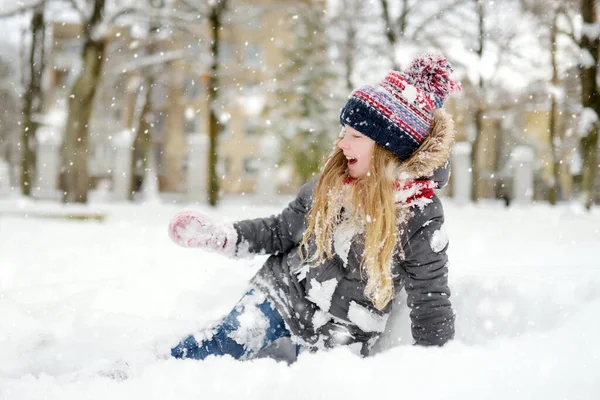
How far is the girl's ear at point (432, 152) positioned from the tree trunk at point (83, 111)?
11088 millimetres

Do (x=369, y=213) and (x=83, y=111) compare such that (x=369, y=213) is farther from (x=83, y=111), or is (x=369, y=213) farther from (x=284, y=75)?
(x=284, y=75)

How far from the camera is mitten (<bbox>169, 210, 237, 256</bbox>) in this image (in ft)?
7.80

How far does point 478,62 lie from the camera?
15.0 metres

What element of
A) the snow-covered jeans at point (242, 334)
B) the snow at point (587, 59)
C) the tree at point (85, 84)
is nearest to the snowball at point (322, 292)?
the snow-covered jeans at point (242, 334)

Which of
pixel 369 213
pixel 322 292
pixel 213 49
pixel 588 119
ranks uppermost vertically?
pixel 213 49

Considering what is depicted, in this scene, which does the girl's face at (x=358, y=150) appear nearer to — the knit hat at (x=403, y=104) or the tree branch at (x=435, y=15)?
the knit hat at (x=403, y=104)

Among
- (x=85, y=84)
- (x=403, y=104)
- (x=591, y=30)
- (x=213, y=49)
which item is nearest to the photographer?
(x=403, y=104)

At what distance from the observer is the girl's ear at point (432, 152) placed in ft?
6.91

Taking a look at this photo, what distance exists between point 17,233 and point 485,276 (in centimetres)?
763

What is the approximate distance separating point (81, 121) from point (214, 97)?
12.3 feet

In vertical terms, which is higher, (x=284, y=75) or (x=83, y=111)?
(x=284, y=75)

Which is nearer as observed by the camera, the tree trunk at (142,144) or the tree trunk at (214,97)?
the tree trunk at (214,97)

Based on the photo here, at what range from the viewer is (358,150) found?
2252mm

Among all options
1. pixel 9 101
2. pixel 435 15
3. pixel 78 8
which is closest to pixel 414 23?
pixel 435 15
